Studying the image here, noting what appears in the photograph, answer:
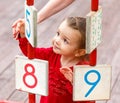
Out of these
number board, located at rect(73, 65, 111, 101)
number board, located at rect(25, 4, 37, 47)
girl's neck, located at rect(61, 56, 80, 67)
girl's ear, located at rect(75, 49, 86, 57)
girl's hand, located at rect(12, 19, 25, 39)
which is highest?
girl's hand, located at rect(12, 19, 25, 39)

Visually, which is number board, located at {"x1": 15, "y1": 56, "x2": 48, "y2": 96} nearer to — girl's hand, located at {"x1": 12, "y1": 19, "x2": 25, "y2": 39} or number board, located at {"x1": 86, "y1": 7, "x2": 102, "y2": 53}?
number board, located at {"x1": 86, "y1": 7, "x2": 102, "y2": 53}

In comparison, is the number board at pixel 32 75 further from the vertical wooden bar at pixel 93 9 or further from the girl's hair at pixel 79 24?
the girl's hair at pixel 79 24

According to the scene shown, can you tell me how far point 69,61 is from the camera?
6.19 ft

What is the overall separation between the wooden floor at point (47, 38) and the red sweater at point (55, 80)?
1021 mm

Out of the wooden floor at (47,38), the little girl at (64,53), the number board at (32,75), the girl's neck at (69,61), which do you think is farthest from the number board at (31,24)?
the wooden floor at (47,38)

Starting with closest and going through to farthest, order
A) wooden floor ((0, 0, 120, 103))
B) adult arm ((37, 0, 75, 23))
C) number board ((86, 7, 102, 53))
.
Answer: number board ((86, 7, 102, 53)) < adult arm ((37, 0, 75, 23)) < wooden floor ((0, 0, 120, 103))

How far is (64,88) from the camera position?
1.90m

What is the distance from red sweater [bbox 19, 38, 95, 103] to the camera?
188cm

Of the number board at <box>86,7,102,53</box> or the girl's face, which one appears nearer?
the number board at <box>86,7,102,53</box>

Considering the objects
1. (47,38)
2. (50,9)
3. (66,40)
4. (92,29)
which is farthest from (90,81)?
(47,38)

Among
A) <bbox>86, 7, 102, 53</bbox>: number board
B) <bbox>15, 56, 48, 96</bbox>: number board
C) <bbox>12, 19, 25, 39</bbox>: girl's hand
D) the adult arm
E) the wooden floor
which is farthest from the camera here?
the wooden floor

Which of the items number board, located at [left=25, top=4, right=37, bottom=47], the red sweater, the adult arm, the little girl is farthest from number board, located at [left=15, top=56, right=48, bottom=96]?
the adult arm

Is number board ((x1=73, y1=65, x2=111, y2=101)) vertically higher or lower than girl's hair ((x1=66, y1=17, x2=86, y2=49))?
lower

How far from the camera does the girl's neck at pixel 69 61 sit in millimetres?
1868
